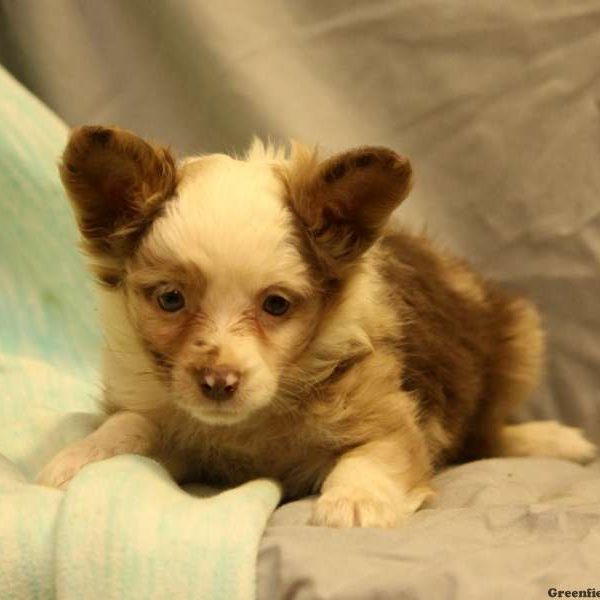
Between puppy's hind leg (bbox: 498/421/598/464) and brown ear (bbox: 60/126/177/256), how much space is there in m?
1.35

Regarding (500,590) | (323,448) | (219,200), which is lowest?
(323,448)

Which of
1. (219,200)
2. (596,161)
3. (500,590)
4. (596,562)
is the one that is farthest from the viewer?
(596,161)

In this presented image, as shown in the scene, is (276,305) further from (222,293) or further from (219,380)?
(219,380)

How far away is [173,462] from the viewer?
2.30 metres

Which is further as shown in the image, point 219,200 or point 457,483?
point 457,483

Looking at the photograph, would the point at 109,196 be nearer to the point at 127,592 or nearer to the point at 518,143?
the point at 127,592

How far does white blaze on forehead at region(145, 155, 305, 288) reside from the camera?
6.55 feet

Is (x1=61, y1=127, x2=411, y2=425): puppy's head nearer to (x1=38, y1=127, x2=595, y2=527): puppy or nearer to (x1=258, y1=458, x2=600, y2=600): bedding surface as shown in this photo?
(x1=38, y1=127, x2=595, y2=527): puppy

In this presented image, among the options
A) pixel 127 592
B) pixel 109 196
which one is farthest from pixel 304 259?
pixel 127 592

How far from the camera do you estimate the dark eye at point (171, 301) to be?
6.72ft

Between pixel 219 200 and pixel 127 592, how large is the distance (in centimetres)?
77

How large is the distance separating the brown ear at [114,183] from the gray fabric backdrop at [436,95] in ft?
4.06

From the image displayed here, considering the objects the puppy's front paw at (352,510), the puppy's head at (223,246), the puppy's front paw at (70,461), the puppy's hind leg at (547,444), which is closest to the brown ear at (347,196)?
the puppy's head at (223,246)

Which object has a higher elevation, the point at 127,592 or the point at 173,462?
the point at 127,592
